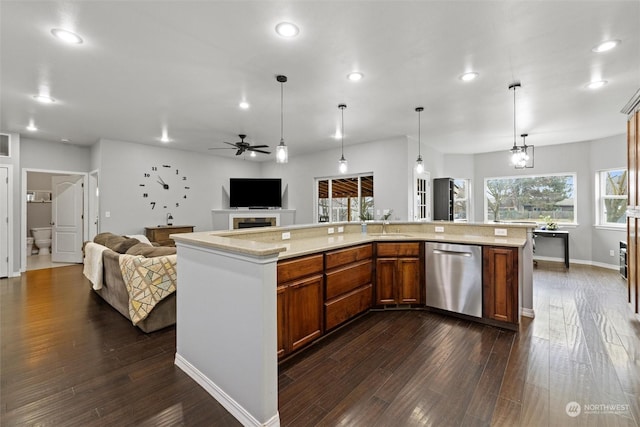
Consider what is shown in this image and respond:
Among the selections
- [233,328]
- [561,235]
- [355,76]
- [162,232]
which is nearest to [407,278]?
[233,328]

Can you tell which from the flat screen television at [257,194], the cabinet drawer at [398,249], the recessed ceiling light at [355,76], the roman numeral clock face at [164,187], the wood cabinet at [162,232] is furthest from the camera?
the flat screen television at [257,194]

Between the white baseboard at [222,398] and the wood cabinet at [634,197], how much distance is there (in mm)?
4182

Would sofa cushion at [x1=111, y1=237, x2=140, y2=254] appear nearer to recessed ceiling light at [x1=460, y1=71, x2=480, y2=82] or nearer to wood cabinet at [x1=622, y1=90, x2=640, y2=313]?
recessed ceiling light at [x1=460, y1=71, x2=480, y2=82]

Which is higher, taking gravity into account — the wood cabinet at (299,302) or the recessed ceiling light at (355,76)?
the recessed ceiling light at (355,76)

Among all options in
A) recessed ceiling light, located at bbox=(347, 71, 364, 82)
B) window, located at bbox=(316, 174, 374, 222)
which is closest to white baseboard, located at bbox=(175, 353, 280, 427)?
recessed ceiling light, located at bbox=(347, 71, 364, 82)

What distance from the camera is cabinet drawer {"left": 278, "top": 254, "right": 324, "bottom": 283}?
2285mm

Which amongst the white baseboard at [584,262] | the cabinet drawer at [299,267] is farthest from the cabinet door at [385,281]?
the white baseboard at [584,262]

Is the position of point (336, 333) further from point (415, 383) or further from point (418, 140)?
point (418, 140)

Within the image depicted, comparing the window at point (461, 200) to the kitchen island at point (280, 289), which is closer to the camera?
the kitchen island at point (280, 289)

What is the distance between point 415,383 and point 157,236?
6011mm

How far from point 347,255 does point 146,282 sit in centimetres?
211

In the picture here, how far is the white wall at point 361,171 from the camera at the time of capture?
585 centimetres

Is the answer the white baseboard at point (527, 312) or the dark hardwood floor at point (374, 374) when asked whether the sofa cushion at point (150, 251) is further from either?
the white baseboard at point (527, 312)

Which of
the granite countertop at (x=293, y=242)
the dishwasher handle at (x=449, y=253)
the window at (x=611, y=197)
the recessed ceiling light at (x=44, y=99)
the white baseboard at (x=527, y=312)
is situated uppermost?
the recessed ceiling light at (x=44, y=99)
